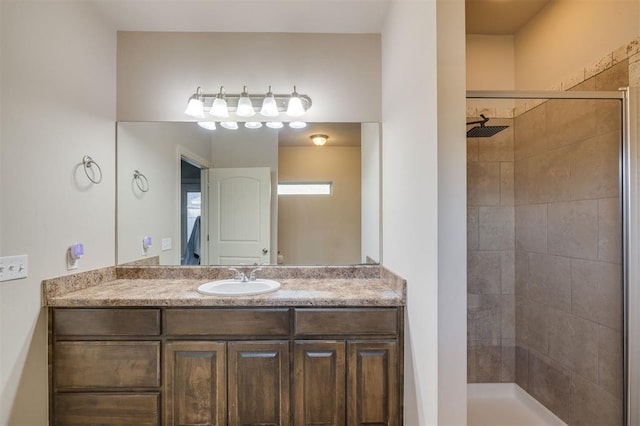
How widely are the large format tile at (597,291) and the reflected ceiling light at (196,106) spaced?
101 inches

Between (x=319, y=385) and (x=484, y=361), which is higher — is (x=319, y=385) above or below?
above

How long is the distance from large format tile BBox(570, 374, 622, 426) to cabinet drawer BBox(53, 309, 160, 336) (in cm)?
241

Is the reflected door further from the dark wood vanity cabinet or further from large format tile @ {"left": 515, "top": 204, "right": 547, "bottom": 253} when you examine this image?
Answer: large format tile @ {"left": 515, "top": 204, "right": 547, "bottom": 253}

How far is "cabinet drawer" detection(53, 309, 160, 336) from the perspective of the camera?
160 centimetres

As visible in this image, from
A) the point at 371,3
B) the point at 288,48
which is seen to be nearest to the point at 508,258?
the point at 371,3

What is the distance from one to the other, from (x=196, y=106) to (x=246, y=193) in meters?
0.67

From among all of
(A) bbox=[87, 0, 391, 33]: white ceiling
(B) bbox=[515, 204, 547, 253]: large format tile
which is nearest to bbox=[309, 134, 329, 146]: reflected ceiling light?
(A) bbox=[87, 0, 391, 33]: white ceiling

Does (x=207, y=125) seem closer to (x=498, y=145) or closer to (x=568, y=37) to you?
(x=498, y=145)

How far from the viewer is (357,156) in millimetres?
2229

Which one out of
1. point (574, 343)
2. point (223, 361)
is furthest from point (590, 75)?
point (223, 361)

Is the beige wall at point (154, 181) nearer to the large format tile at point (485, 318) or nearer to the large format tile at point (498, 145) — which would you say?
the large format tile at point (498, 145)

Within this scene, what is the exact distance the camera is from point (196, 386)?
159 centimetres

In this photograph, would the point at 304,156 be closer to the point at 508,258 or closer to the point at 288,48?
the point at 288,48

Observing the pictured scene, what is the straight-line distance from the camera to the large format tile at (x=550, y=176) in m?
1.89
